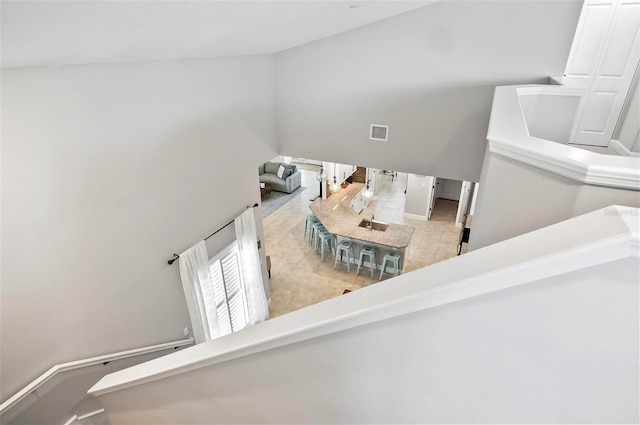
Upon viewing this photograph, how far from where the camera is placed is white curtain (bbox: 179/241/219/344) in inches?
172

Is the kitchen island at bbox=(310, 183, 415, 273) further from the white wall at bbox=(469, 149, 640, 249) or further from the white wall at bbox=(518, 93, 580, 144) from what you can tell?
the white wall at bbox=(469, 149, 640, 249)

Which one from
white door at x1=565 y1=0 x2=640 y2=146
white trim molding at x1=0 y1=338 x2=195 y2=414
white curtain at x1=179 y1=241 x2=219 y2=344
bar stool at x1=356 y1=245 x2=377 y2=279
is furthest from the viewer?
bar stool at x1=356 y1=245 x2=377 y2=279

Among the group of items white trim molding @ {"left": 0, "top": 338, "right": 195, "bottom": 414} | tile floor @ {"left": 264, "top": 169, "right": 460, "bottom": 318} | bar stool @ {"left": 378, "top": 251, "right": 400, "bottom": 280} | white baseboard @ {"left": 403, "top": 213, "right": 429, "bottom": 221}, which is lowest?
tile floor @ {"left": 264, "top": 169, "right": 460, "bottom": 318}

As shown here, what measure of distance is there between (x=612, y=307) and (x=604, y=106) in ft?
14.5


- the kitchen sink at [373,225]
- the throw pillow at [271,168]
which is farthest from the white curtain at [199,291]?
the throw pillow at [271,168]

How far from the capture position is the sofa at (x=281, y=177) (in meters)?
11.8

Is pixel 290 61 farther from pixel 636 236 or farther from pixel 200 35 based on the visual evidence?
pixel 636 236

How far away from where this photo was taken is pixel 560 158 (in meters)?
1.32

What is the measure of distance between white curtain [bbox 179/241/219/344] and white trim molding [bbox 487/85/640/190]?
12.1ft

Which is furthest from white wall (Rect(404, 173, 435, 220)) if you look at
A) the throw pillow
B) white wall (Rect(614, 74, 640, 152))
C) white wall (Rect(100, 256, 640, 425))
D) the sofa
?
white wall (Rect(100, 256, 640, 425))

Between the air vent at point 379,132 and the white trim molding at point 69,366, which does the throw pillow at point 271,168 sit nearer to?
the air vent at point 379,132

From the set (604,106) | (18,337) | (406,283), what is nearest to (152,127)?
(18,337)

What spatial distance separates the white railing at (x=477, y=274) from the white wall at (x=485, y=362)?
0.03m

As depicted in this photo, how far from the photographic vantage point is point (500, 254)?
0.99m
